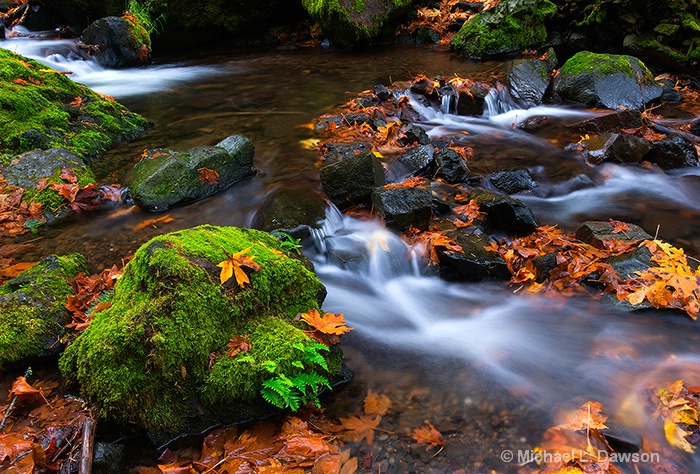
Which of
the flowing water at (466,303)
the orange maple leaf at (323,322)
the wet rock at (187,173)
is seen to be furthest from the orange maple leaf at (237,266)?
the wet rock at (187,173)

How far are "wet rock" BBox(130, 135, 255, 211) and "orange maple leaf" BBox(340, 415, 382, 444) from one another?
3908 millimetres

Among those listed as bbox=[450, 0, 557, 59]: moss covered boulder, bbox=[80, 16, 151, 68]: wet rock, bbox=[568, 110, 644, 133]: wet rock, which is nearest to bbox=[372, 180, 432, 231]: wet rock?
bbox=[568, 110, 644, 133]: wet rock

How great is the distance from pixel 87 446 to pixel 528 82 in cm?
973

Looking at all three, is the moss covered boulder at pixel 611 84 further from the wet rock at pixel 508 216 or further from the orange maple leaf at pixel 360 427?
the orange maple leaf at pixel 360 427

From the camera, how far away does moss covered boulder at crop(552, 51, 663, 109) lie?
878 centimetres

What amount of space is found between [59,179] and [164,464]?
459 cm

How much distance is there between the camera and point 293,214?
5289 mm

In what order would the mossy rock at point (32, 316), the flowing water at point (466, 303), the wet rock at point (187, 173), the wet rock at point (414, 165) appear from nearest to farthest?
the flowing water at point (466, 303)
the mossy rock at point (32, 316)
the wet rock at point (187, 173)
the wet rock at point (414, 165)

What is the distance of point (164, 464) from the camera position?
2.79m

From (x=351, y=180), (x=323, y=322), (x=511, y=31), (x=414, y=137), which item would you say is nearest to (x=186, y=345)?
(x=323, y=322)

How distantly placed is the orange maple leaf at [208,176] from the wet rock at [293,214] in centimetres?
85

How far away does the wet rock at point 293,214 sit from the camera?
5.11 metres

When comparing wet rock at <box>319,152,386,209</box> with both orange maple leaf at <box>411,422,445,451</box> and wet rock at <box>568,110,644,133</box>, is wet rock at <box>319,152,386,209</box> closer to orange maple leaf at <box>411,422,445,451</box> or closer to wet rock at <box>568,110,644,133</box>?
orange maple leaf at <box>411,422,445,451</box>

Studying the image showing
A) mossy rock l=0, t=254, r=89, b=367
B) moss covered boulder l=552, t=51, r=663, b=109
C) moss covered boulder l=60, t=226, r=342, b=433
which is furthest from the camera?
moss covered boulder l=552, t=51, r=663, b=109
